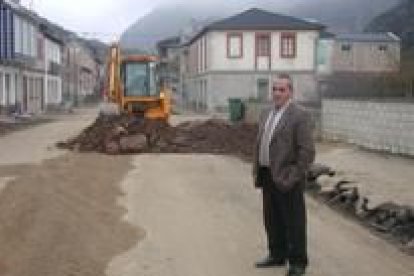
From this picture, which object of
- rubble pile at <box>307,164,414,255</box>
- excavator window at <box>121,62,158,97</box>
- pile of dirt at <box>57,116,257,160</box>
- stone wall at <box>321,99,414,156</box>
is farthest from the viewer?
excavator window at <box>121,62,158,97</box>

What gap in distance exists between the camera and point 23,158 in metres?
26.4

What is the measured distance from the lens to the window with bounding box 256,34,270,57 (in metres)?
69.9

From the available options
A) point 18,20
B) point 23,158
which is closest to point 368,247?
point 23,158

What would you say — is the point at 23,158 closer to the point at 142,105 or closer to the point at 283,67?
the point at 142,105

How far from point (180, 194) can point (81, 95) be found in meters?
104

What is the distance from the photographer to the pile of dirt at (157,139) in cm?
2914

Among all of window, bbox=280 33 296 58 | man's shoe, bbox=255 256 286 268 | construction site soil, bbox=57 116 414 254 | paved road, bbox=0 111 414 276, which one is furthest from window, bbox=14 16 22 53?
man's shoe, bbox=255 256 286 268

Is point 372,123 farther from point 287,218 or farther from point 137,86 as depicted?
point 287,218

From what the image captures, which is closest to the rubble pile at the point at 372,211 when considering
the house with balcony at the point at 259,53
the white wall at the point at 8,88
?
the white wall at the point at 8,88

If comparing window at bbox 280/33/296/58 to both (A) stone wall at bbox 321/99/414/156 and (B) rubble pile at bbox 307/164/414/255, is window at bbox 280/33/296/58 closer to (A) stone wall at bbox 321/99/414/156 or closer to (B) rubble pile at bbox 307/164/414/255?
(A) stone wall at bbox 321/99/414/156

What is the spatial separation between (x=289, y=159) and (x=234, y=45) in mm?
60856

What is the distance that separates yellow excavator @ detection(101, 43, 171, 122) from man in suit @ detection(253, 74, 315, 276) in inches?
998

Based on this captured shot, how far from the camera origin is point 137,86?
3528 cm

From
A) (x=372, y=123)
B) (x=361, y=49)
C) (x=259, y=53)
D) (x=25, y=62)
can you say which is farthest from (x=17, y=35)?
(x=361, y=49)
